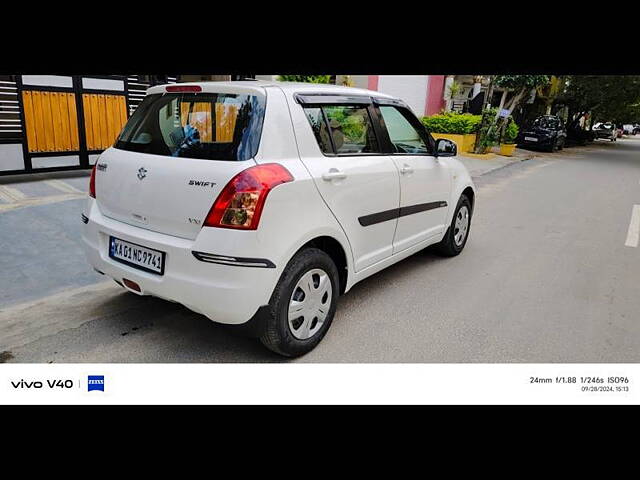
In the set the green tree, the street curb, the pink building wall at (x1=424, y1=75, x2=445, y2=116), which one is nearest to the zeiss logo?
the street curb

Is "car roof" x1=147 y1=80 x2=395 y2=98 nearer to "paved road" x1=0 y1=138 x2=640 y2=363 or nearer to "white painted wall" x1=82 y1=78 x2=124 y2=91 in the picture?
"paved road" x1=0 y1=138 x2=640 y2=363

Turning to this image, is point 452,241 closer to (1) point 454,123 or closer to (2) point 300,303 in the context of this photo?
(2) point 300,303

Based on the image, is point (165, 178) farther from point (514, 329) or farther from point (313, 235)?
point (514, 329)

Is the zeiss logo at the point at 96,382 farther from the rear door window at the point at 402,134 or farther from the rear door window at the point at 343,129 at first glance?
the rear door window at the point at 402,134

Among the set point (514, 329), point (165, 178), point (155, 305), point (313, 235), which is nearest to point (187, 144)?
point (165, 178)

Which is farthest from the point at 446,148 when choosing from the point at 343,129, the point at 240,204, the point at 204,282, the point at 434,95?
the point at 434,95

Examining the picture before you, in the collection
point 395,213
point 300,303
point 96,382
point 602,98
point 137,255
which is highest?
point 602,98

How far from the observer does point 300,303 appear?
2986 mm

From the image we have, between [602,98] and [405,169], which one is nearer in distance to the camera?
[405,169]

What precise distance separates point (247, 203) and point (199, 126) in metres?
0.66

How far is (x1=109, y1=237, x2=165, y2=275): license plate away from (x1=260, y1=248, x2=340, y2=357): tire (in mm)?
688

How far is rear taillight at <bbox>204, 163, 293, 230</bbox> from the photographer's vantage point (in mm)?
2598

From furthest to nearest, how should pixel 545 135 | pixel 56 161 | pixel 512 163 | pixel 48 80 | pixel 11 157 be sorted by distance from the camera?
pixel 545 135, pixel 512 163, pixel 56 161, pixel 48 80, pixel 11 157
